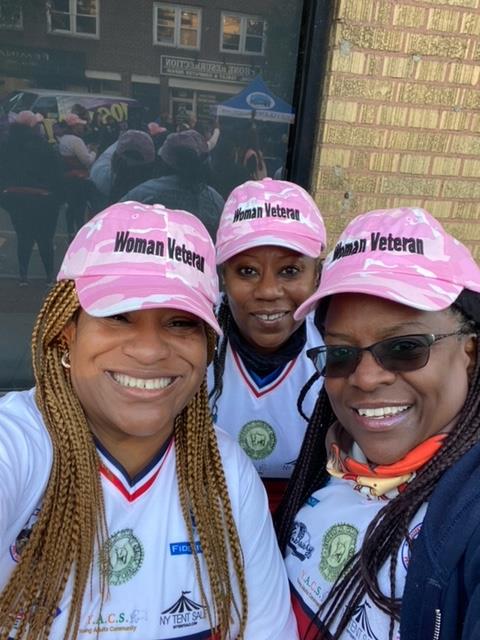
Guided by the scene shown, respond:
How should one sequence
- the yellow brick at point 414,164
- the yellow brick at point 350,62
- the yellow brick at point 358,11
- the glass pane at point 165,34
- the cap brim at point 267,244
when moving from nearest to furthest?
1. the cap brim at point 267,244
2. the yellow brick at point 358,11
3. the yellow brick at point 350,62
4. the glass pane at point 165,34
5. the yellow brick at point 414,164

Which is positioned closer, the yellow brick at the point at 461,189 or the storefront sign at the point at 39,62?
the storefront sign at the point at 39,62

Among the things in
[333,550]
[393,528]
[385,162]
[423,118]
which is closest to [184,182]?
[385,162]

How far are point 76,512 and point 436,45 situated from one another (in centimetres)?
377

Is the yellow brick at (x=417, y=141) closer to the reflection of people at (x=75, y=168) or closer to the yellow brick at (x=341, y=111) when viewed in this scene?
the yellow brick at (x=341, y=111)

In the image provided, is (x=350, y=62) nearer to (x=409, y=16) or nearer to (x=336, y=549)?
(x=409, y=16)

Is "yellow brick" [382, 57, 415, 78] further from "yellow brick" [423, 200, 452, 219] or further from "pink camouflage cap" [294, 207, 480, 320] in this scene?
"pink camouflage cap" [294, 207, 480, 320]

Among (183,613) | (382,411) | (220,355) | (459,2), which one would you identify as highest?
(459,2)

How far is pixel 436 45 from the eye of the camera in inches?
152

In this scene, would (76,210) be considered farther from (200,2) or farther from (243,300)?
(243,300)

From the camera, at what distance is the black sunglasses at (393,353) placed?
4.76 ft

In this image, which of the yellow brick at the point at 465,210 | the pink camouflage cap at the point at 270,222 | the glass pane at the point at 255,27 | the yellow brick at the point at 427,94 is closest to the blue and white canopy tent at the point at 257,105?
the glass pane at the point at 255,27

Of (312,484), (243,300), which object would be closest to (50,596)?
(312,484)

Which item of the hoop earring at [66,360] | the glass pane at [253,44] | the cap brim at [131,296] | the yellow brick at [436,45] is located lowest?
the hoop earring at [66,360]

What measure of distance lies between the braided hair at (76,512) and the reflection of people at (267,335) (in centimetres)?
77
